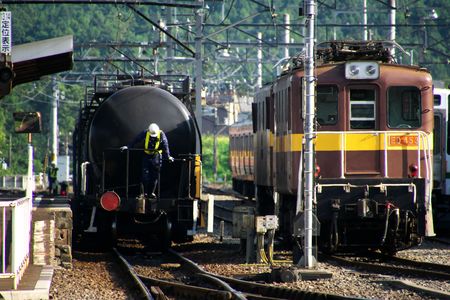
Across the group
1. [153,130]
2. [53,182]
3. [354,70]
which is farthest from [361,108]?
[53,182]

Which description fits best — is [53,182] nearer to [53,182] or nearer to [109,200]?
[53,182]

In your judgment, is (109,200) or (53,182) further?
(53,182)

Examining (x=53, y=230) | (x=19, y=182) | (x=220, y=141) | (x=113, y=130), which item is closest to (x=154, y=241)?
(x=113, y=130)

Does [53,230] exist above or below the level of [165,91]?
below

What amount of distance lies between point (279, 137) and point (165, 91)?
8.10 ft

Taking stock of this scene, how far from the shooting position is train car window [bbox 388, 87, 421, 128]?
1927cm

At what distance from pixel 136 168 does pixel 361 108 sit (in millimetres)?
4578

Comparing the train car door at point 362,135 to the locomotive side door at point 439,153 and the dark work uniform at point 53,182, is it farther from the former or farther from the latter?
the dark work uniform at point 53,182

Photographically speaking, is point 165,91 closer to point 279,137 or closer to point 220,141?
point 279,137

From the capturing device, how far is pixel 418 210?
1892cm

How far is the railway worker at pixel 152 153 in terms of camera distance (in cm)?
2003

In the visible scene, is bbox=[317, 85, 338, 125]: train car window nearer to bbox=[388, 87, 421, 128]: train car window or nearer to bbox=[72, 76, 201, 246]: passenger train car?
bbox=[388, 87, 421, 128]: train car window

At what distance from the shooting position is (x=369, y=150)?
19.1 meters

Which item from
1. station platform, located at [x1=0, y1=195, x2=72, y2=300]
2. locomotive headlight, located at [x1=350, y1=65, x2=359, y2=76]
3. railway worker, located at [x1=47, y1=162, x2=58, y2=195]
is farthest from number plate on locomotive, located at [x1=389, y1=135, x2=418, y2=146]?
railway worker, located at [x1=47, y1=162, x2=58, y2=195]
